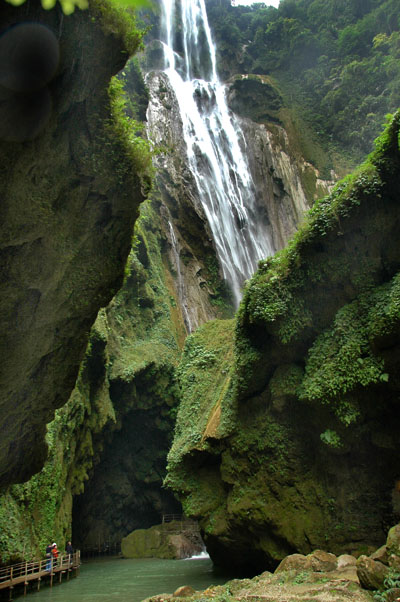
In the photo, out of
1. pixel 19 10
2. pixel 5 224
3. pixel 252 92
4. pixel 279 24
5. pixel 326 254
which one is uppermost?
pixel 279 24

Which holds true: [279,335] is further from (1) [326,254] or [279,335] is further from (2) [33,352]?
(2) [33,352]

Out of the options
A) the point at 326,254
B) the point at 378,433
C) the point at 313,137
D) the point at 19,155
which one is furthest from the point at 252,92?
the point at 19,155

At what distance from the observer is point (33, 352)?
653 centimetres

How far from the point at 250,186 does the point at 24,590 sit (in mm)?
28917

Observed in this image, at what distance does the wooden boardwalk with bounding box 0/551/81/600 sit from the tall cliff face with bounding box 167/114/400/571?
4.38m

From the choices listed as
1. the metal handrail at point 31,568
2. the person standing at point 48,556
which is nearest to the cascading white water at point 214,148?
the metal handrail at point 31,568

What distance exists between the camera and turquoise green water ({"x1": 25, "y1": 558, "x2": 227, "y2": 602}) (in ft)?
37.3

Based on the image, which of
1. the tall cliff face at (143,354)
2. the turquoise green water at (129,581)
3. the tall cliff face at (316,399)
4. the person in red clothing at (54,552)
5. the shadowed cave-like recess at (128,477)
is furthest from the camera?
the shadowed cave-like recess at (128,477)

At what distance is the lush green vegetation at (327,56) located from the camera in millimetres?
33281

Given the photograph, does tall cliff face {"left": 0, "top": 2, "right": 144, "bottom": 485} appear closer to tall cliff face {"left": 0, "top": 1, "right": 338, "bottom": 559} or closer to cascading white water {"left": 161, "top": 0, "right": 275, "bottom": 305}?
tall cliff face {"left": 0, "top": 1, "right": 338, "bottom": 559}

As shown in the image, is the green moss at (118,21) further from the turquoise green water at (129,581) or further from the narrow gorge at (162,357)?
the turquoise green water at (129,581)

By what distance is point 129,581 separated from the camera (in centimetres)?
1345

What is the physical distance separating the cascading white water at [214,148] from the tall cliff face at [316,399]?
17220 millimetres

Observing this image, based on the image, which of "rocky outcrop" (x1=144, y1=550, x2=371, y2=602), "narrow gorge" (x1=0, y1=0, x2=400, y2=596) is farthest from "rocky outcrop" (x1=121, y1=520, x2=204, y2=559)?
"rocky outcrop" (x1=144, y1=550, x2=371, y2=602)
